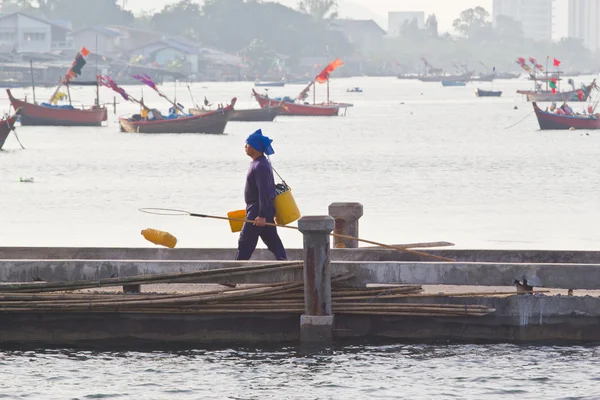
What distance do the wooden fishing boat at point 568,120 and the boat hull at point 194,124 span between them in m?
16.8

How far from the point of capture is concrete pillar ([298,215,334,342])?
467 inches

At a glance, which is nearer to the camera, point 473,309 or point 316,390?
point 316,390

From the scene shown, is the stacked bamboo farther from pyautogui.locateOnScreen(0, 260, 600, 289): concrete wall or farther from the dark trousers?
the dark trousers

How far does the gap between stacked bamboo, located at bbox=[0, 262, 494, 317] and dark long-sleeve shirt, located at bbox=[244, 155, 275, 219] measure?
0.72m

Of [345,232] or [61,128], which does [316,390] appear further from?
[61,128]

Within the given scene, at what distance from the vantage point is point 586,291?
13.1 m

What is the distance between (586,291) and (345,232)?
279 centimetres

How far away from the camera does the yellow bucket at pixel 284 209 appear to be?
12.9 meters

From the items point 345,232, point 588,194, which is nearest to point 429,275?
point 345,232

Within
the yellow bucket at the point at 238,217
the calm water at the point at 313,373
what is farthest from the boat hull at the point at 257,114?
the calm water at the point at 313,373

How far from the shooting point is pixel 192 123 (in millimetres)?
70125

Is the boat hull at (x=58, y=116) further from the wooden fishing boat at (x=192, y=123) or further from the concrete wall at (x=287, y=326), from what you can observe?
the concrete wall at (x=287, y=326)

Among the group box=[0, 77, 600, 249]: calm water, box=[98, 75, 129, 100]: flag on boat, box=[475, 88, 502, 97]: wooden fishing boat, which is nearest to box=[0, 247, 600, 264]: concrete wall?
box=[0, 77, 600, 249]: calm water

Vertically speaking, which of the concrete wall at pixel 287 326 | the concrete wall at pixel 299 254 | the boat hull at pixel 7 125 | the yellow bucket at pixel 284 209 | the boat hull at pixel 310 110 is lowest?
the concrete wall at pixel 287 326
